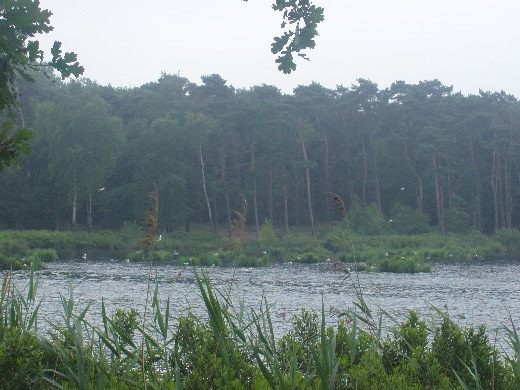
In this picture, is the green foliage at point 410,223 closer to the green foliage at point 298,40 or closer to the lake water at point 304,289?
the lake water at point 304,289

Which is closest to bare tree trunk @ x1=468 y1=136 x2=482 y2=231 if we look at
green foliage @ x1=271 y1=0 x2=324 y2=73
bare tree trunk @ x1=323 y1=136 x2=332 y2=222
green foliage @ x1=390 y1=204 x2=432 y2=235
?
green foliage @ x1=390 y1=204 x2=432 y2=235

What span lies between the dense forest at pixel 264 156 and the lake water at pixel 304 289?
19.9 m

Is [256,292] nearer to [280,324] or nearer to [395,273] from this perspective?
[280,324]

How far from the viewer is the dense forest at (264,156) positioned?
4578 cm

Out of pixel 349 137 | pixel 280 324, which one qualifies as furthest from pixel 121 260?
pixel 349 137

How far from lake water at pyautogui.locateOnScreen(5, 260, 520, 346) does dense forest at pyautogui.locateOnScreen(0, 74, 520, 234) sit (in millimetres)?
19931

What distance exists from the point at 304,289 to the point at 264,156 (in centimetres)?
2915

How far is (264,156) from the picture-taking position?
47125 mm

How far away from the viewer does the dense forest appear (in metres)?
45.8

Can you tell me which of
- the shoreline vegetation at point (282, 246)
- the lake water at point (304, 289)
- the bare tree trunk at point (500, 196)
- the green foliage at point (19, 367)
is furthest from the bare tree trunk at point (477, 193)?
the green foliage at point (19, 367)

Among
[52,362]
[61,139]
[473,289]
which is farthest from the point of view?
[61,139]

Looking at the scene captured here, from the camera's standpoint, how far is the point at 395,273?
2525cm

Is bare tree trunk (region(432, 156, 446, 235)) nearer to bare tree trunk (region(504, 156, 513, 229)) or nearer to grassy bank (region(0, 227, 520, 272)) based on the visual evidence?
grassy bank (region(0, 227, 520, 272))

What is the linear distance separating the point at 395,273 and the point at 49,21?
2183 cm
